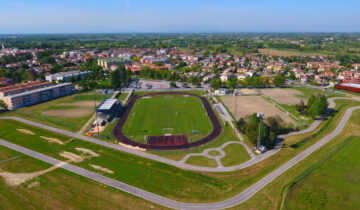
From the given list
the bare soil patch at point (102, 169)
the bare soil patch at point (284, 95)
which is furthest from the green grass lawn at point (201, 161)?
the bare soil patch at point (284, 95)

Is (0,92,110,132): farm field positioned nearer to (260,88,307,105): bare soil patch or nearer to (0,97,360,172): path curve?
(0,97,360,172): path curve

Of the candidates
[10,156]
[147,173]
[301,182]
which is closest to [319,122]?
[301,182]

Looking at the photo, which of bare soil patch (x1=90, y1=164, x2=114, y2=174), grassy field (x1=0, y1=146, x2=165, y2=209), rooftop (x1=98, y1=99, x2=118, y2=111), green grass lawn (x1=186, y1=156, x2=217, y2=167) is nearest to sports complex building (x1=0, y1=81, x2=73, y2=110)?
rooftop (x1=98, y1=99, x2=118, y2=111)

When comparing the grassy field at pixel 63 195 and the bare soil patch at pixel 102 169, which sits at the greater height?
the bare soil patch at pixel 102 169

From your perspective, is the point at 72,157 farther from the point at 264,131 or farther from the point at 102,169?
the point at 264,131

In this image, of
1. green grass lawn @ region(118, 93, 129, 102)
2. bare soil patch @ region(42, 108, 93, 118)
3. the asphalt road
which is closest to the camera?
the asphalt road

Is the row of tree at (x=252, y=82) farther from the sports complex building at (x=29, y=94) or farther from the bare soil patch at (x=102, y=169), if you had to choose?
the bare soil patch at (x=102, y=169)

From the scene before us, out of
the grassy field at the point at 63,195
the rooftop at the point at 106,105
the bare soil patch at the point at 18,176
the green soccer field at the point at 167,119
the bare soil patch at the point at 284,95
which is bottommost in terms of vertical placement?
the grassy field at the point at 63,195

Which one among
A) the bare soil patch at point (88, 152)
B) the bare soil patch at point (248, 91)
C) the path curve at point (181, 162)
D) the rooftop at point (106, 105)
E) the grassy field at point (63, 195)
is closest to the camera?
the grassy field at point (63, 195)
